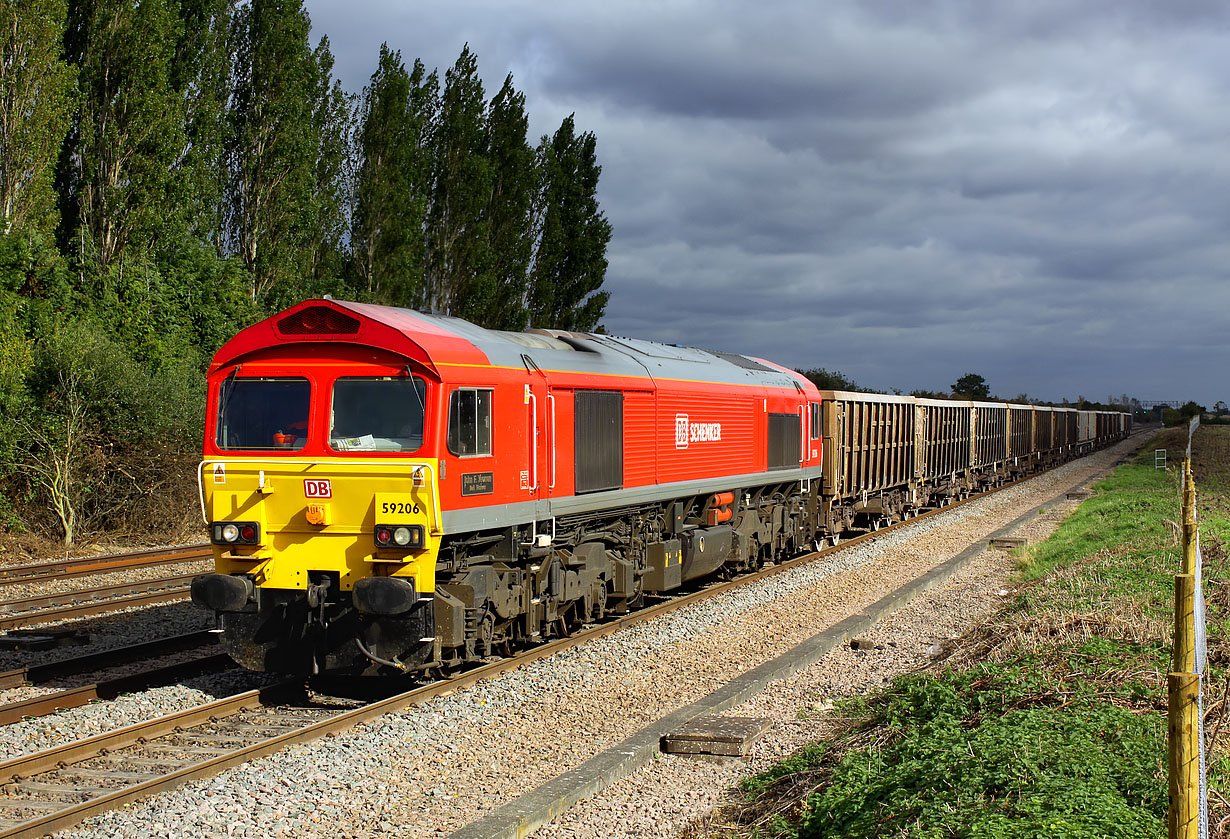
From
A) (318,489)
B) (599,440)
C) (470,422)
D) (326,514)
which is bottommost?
(326,514)

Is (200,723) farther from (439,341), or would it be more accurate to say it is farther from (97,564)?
(97,564)

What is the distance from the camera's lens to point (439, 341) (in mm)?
9508

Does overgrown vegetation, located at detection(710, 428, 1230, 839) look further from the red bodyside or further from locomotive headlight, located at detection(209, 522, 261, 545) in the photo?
locomotive headlight, located at detection(209, 522, 261, 545)

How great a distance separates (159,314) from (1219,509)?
2724cm

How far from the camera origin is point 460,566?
969cm

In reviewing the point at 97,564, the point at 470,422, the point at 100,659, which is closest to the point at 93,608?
the point at 100,659

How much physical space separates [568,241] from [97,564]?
29.0m

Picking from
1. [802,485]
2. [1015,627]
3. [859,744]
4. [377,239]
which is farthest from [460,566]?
[377,239]

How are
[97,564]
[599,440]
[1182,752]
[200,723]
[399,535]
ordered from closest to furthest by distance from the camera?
[1182,752] < [200,723] < [399,535] < [599,440] < [97,564]

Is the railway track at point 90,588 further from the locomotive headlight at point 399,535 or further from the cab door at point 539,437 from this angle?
the cab door at point 539,437

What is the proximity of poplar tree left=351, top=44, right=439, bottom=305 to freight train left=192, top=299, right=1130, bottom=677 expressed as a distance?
940 inches

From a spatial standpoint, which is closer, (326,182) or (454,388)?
(454,388)

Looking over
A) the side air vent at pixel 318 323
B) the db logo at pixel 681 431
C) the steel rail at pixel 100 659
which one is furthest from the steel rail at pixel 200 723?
the side air vent at pixel 318 323

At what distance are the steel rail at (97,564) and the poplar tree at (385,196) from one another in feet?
57.7
